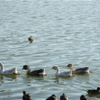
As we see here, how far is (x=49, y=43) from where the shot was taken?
75.3 ft

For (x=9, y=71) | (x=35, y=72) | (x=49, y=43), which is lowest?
(x=35, y=72)

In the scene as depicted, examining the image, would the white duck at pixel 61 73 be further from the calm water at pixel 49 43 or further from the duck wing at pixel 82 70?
the duck wing at pixel 82 70

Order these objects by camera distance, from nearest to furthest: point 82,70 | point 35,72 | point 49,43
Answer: point 35,72
point 82,70
point 49,43

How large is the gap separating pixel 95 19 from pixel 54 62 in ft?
49.2

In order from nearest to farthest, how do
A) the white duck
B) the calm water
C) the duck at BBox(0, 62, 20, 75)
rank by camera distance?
1. the calm water
2. the white duck
3. the duck at BBox(0, 62, 20, 75)

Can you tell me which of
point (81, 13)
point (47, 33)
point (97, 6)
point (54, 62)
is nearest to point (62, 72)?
point (54, 62)

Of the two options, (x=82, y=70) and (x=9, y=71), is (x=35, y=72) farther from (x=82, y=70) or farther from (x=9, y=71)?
(x=82, y=70)

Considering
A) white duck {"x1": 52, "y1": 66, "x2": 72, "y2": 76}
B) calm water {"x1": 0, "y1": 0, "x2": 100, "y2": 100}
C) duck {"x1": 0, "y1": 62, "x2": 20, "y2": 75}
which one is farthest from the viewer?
duck {"x1": 0, "y1": 62, "x2": 20, "y2": 75}

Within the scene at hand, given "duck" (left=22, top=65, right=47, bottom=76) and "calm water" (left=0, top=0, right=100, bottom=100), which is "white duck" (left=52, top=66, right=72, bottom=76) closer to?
"calm water" (left=0, top=0, right=100, bottom=100)

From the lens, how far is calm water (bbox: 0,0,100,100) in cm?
1443

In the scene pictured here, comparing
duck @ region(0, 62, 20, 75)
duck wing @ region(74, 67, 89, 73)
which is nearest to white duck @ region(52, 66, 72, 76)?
duck wing @ region(74, 67, 89, 73)

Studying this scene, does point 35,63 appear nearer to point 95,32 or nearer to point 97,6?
point 95,32

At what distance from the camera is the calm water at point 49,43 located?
47.4 ft

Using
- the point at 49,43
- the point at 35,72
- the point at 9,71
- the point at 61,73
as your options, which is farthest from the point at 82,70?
the point at 49,43
